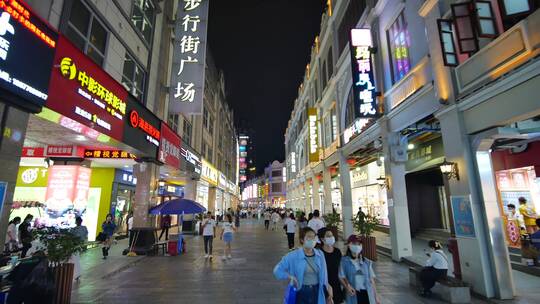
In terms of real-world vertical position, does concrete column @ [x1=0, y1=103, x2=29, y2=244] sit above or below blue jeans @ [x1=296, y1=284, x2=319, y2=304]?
above

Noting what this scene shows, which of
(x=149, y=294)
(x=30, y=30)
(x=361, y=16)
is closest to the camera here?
(x=30, y=30)

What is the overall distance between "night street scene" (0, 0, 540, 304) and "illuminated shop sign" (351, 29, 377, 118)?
6 cm

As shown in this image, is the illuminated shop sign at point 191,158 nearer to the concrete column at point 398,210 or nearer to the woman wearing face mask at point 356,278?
the concrete column at point 398,210

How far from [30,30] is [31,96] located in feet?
4.42

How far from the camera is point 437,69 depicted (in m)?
8.47

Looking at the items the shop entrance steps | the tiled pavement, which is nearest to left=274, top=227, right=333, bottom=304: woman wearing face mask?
the tiled pavement

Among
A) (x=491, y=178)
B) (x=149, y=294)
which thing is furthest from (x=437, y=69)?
(x=149, y=294)

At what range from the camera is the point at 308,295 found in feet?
12.6

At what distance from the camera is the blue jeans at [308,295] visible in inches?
151

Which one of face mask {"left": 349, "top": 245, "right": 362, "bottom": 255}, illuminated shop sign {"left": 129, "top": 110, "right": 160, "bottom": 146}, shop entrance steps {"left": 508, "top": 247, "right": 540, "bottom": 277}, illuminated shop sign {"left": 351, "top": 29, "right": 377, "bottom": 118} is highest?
illuminated shop sign {"left": 351, "top": 29, "right": 377, "bottom": 118}

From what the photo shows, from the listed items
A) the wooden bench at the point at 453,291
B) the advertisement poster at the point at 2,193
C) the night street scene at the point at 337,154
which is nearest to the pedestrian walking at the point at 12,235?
the night street scene at the point at 337,154

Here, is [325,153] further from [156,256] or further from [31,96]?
[31,96]

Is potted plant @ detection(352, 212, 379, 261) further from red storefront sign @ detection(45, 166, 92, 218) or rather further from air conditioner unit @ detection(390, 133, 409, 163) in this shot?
red storefront sign @ detection(45, 166, 92, 218)

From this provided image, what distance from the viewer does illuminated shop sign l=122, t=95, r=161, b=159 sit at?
1006cm
